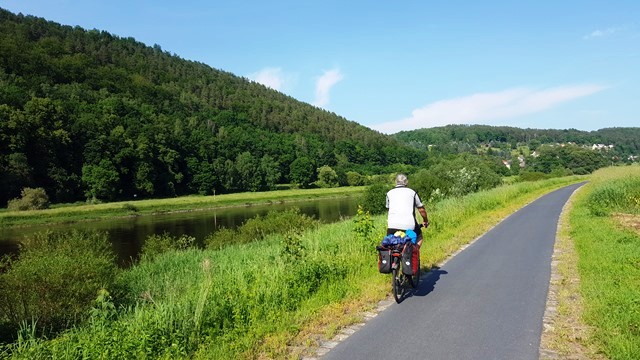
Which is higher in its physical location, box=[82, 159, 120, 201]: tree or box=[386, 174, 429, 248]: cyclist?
box=[82, 159, 120, 201]: tree

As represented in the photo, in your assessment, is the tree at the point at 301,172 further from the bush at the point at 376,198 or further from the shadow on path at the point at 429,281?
the shadow on path at the point at 429,281

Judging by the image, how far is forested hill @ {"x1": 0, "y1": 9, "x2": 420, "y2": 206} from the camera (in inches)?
2867

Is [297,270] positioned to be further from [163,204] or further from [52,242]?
[163,204]

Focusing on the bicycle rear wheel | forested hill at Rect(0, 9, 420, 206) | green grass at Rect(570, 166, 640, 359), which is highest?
forested hill at Rect(0, 9, 420, 206)

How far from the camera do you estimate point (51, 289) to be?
1035 centimetres

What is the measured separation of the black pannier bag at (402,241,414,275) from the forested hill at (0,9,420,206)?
70293 mm

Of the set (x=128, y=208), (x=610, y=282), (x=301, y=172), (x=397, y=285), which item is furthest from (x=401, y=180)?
(x=301, y=172)

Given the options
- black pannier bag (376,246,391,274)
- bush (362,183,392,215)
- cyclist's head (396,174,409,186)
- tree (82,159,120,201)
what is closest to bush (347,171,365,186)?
tree (82,159,120,201)

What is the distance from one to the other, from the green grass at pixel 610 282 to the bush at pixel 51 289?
32.2 ft

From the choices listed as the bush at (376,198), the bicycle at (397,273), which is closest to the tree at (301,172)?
the bush at (376,198)

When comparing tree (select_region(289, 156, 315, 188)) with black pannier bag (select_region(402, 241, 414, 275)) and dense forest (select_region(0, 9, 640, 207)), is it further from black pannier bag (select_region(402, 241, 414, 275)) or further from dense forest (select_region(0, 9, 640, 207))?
black pannier bag (select_region(402, 241, 414, 275))

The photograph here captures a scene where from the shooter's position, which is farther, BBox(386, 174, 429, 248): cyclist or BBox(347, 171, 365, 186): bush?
BBox(347, 171, 365, 186): bush

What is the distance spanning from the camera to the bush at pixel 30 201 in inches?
2254

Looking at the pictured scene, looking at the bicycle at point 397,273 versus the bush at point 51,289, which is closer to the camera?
the bicycle at point 397,273
